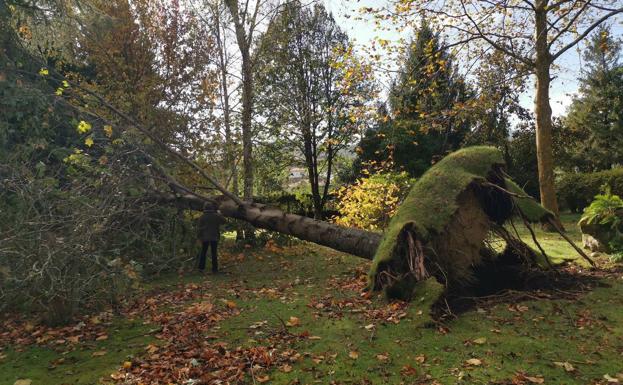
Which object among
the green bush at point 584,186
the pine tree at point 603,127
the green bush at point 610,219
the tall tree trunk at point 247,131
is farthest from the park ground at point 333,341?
the pine tree at point 603,127

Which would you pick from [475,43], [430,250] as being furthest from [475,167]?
[475,43]

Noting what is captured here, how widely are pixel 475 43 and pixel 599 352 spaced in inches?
454

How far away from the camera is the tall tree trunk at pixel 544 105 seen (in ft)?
38.9

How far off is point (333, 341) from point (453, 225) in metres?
2.46

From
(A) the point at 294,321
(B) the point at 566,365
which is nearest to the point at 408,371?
(B) the point at 566,365

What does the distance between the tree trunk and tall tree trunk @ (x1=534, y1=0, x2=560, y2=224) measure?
727 cm

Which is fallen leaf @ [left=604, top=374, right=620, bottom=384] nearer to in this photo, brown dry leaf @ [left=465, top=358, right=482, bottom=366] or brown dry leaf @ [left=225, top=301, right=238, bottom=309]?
brown dry leaf @ [left=465, top=358, right=482, bottom=366]

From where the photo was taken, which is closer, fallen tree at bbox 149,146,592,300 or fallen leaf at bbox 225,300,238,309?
fallen tree at bbox 149,146,592,300

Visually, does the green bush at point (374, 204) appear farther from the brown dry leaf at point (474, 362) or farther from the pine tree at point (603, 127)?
the pine tree at point (603, 127)

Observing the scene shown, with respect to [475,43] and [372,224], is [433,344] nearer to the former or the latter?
[372,224]

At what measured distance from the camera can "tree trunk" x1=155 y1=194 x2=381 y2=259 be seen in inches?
295

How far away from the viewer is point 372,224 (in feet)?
38.5

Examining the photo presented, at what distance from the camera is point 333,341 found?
4535 mm

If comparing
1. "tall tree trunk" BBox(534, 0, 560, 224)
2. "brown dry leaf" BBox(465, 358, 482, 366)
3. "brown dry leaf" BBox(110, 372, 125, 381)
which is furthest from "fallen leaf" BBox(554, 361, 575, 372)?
"tall tree trunk" BBox(534, 0, 560, 224)
